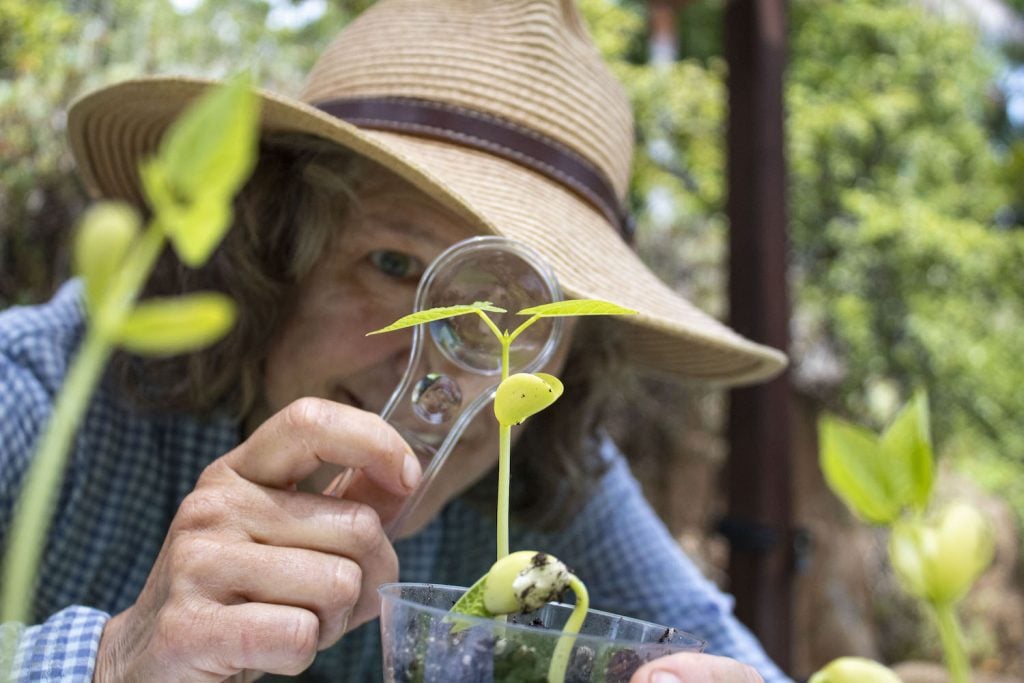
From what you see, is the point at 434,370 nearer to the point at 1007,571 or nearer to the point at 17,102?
the point at 17,102

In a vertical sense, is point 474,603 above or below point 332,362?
above

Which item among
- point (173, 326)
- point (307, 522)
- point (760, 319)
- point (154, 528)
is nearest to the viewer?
point (173, 326)

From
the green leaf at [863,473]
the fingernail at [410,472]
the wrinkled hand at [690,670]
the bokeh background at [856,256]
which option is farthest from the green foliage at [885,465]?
the bokeh background at [856,256]

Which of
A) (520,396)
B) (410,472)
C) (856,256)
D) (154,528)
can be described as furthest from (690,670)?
(856,256)

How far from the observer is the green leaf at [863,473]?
0.46 m

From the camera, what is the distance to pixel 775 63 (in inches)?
78.6

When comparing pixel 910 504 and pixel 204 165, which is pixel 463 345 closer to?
pixel 910 504

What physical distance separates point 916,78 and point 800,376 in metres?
1.98

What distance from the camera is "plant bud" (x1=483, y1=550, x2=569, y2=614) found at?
0.34m

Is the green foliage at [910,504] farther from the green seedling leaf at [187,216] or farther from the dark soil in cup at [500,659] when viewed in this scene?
the green seedling leaf at [187,216]

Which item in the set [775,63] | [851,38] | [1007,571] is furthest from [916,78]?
[775,63]

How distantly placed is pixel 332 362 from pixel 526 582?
1.88 feet

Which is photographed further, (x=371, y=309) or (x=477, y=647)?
(x=371, y=309)

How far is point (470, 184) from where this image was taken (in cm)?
80
